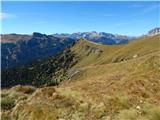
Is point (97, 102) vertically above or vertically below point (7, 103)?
above

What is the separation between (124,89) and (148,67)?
787 centimetres

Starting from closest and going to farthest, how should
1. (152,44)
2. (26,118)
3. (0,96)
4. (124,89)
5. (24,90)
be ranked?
(26,118) < (124,89) < (0,96) < (24,90) < (152,44)

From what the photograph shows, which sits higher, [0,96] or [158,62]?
[158,62]

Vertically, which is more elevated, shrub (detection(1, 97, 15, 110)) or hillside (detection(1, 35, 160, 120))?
hillside (detection(1, 35, 160, 120))

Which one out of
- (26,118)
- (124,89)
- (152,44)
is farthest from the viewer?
(152,44)

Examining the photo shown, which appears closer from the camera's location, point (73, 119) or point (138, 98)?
point (73, 119)

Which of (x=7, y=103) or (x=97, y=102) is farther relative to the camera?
(x=7, y=103)

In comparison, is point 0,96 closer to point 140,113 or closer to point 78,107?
point 78,107

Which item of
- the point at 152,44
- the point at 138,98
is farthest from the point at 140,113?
the point at 152,44

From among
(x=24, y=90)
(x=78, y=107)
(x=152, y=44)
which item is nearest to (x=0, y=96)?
(x=24, y=90)

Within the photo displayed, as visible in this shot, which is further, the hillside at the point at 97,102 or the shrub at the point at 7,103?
the shrub at the point at 7,103

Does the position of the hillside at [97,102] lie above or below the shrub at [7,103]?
above

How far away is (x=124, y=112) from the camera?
576 inches

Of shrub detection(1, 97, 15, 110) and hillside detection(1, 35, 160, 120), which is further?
shrub detection(1, 97, 15, 110)
